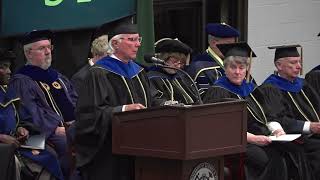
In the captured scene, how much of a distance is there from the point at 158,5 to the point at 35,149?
4.51 m

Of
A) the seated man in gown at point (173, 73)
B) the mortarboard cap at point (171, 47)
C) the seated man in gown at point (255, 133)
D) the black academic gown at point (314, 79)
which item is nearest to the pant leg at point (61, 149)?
the seated man in gown at point (173, 73)

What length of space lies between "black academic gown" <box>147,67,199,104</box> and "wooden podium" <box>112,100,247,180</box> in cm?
181

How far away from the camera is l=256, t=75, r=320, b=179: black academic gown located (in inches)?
320

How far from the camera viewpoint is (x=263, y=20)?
38.0ft

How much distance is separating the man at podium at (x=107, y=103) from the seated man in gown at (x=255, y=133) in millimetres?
1325

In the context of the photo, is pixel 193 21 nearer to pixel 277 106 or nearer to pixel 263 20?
pixel 263 20

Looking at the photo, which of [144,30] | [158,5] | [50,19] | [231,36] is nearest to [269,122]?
[231,36]

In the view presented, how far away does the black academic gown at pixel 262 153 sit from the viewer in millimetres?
7762

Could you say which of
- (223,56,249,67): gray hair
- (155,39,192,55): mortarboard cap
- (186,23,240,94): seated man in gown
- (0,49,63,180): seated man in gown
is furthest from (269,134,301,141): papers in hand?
(0,49,63,180): seated man in gown

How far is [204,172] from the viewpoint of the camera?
611cm

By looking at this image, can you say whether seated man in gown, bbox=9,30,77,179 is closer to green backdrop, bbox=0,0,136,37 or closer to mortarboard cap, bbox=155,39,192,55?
mortarboard cap, bbox=155,39,192,55

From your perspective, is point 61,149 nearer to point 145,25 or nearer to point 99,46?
point 99,46

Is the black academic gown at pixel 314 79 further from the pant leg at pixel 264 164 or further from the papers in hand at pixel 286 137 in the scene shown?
the papers in hand at pixel 286 137

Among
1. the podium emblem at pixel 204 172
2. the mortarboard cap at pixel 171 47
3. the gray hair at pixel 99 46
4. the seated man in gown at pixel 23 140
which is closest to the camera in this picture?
the podium emblem at pixel 204 172
